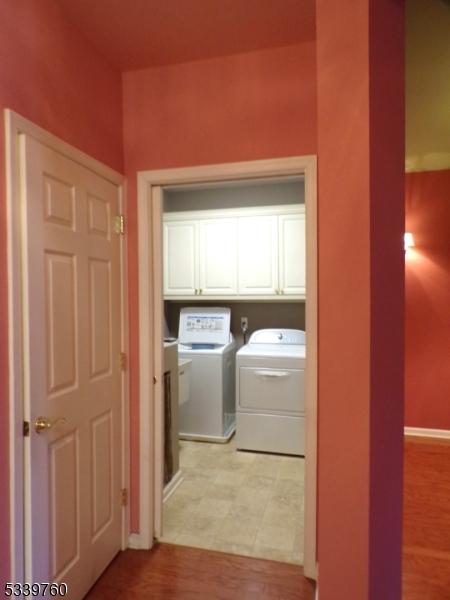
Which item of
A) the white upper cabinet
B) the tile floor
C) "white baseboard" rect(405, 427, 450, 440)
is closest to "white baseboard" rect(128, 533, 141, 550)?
the tile floor

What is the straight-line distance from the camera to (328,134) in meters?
1.12

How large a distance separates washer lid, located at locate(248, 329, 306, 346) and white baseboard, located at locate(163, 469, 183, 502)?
1.35m

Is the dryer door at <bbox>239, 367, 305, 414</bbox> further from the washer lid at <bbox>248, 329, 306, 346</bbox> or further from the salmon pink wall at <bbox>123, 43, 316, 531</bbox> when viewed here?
the salmon pink wall at <bbox>123, 43, 316, 531</bbox>

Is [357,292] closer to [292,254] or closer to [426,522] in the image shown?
A: [426,522]

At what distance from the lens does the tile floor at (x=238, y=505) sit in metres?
2.06

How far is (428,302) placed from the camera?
3410 mm

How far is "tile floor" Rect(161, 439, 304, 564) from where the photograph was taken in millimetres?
2062

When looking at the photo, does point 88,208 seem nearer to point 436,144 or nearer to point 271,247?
point 271,247

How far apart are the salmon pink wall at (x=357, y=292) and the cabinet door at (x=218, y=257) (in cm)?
245

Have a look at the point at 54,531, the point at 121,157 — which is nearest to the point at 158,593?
the point at 54,531

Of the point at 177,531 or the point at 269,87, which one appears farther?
the point at 177,531

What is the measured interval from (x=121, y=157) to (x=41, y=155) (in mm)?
604

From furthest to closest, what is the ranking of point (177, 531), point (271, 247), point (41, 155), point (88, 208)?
point (271, 247), point (177, 531), point (88, 208), point (41, 155)

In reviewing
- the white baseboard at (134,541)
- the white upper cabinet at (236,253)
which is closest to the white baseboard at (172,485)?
the white baseboard at (134,541)
